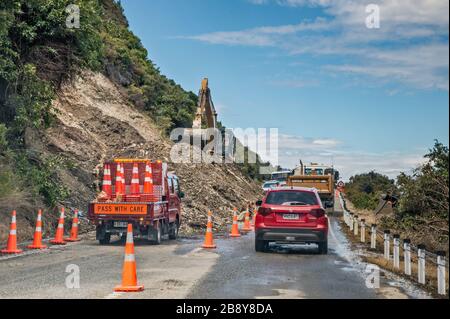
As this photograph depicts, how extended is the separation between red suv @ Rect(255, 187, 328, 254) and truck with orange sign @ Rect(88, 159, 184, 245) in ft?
12.5

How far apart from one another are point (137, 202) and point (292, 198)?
4894mm

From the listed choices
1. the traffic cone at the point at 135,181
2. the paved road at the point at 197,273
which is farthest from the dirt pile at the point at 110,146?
the paved road at the point at 197,273

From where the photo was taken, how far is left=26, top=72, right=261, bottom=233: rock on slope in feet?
112

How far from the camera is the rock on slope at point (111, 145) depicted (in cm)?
3412

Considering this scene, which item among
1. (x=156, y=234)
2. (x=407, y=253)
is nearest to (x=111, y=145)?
(x=156, y=234)

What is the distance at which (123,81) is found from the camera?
5272cm

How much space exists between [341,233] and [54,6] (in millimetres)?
14658

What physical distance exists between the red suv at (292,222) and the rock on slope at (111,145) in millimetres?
11293

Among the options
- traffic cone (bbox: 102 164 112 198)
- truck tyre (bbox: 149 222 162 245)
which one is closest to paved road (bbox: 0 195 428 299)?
truck tyre (bbox: 149 222 162 245)

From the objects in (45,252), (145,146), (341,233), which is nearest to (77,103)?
(145,146)

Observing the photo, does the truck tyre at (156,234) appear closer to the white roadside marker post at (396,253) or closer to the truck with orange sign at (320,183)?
the white roadside marker post at (396,253)

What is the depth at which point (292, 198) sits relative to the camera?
1912 cm
